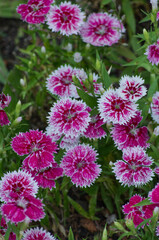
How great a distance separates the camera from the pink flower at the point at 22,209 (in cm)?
195

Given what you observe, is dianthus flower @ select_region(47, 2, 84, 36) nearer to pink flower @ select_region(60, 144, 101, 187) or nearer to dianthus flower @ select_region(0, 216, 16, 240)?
pink flower @ select_region(60, 144, 101, 187)

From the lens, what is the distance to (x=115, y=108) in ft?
7.59

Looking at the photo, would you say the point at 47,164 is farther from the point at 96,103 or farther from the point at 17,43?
the point at 17,43

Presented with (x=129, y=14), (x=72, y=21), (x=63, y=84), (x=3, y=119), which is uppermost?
(x=129, y=14)

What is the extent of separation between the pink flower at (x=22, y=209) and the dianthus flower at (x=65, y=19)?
4.50 ft

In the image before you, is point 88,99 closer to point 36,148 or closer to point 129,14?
point 36,148

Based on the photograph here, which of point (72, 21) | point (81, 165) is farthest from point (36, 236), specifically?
point (72, 21)

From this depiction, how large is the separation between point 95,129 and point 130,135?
22 cm

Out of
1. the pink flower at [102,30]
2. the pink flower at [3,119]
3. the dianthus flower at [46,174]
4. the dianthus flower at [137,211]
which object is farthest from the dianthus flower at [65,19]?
the dianthus flower at [137,211]

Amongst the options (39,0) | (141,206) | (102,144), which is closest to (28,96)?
(39,0)

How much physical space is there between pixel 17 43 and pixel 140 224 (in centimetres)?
312

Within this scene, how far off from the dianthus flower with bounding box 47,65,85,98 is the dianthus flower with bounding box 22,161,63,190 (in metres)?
0.54

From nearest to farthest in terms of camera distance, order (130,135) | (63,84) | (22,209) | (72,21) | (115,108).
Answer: (22,209)
(115,108)
(130,135)
(63,84)
(72,21)

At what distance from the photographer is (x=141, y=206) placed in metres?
2.22
